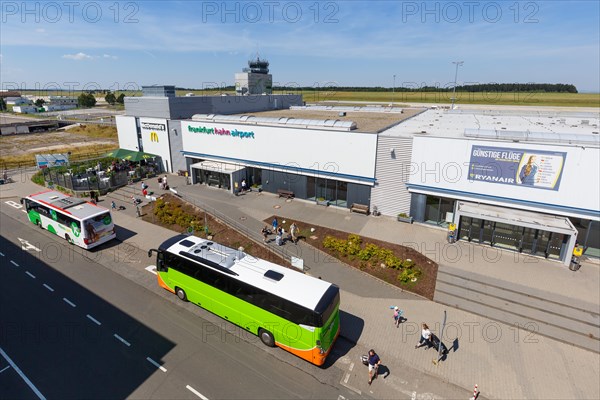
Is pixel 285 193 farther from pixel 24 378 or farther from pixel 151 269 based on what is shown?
pixel 24 378

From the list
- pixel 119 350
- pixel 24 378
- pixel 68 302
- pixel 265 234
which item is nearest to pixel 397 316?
pixel 265 234

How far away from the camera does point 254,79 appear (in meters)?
61.8

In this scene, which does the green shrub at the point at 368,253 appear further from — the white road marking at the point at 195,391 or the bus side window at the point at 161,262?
the white road marking at the point at 195,391

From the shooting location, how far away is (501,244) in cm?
2158

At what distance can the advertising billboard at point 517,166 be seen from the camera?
19.8 metres

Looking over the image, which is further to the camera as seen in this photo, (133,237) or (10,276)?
(133,237)

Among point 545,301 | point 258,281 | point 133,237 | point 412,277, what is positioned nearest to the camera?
point 258,281

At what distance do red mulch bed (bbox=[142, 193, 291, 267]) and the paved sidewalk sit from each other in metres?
0.91

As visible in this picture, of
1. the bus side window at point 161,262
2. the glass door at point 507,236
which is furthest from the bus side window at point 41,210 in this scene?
the glass door at point 507,236

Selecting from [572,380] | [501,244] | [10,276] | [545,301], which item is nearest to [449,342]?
[572,380]

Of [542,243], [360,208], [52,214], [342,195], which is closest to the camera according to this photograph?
[542,243]

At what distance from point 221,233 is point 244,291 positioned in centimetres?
1106

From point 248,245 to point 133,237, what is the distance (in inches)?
361

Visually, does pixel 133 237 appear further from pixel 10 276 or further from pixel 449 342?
pixel 449 342
